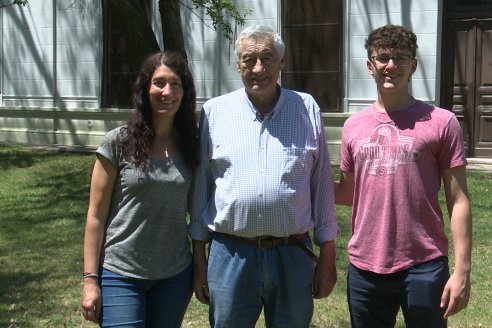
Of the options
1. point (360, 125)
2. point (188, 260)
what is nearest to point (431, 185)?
point (360, 125)

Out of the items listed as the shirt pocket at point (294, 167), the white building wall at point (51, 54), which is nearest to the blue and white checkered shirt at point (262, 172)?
the shirt pocket at point (294, 167)

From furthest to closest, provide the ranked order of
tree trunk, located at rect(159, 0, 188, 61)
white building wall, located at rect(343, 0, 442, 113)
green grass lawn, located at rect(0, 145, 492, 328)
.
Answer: white building wall, located at rect(343, 0, 442, 113) < tree trunk, located at rect(159, 0, 188, 61) < green grass lawn, located at rect(0, 145, 492, 328)

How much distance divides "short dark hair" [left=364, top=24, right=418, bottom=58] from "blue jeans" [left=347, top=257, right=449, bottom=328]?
0.96 m

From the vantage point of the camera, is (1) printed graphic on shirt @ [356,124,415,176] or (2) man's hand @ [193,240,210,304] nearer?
(1) printed graphic on shirt @ [356,124,415,176]

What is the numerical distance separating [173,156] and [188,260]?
0.49 metres

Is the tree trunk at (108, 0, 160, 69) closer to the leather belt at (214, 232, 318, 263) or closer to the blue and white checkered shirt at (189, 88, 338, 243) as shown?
the blue and white checkered shirt at (189, 88, 338, 243)

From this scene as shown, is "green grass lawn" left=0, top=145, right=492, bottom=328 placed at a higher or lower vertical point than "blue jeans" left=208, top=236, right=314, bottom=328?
lower

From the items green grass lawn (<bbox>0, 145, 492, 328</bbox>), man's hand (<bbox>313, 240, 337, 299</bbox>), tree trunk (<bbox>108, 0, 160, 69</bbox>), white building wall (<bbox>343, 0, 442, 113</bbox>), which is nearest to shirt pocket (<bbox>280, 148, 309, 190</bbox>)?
man's hand (<bbox>313, 240, 337, 299</bbox>)

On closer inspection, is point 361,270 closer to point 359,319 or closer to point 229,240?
point 359,319

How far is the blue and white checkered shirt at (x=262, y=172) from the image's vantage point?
3.37 metres

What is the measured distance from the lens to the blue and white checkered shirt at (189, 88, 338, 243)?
3.37m

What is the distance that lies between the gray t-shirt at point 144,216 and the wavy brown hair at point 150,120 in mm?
50

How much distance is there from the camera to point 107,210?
11.2 ft

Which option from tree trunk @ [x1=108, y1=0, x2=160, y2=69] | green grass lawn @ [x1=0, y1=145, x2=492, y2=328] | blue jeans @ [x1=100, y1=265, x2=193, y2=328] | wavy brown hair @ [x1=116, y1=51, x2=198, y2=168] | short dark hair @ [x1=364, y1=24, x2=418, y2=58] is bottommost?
green grass lawn @ [x1=0, y1=145, x2=492, y2=328]
